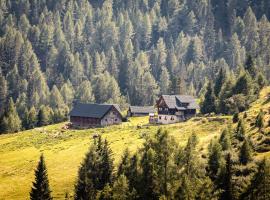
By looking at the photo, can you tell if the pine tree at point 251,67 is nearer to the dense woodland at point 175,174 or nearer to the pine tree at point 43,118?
the dense woodland at point 175,174

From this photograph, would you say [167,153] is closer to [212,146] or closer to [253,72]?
[212,146]

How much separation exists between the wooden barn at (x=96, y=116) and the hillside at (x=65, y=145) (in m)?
5.51

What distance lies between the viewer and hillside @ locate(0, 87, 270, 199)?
85.8 metres

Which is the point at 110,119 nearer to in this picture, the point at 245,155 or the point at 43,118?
the point at 43,118

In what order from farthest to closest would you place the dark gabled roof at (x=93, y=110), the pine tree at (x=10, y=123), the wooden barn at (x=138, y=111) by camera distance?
the pine tree at (x=10, y=123), the wooden barn at (x=138, y=111), the dark gabled roof at (x=93, y=110)

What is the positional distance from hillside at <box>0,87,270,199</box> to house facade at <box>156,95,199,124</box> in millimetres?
5355

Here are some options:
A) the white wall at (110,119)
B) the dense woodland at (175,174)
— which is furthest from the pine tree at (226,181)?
the white wall at (110,119)

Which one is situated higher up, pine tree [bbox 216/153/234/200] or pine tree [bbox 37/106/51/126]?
pine tree [bbox 37/106/51/126]

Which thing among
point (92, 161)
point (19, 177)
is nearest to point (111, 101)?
point (19, 177)

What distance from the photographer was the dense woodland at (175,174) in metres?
60.0

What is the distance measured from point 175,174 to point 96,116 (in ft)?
215

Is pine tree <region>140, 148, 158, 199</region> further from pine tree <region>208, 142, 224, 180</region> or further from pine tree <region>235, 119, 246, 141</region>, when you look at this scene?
pine tree <region>235, 119, 246, 141</region>

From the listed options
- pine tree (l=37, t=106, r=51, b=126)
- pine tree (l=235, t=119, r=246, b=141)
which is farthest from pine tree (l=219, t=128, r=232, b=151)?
pine tree (l=37, t=106, r=51, b=126)

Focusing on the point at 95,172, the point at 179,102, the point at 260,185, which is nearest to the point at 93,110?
the point at 179,102
